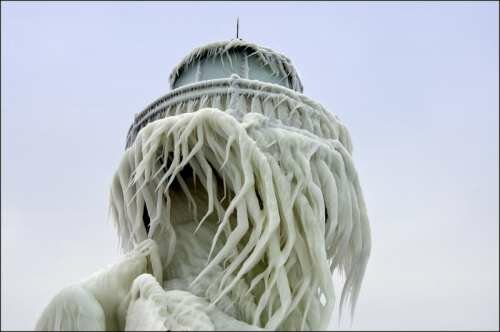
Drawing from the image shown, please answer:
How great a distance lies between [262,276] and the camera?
3973 mm

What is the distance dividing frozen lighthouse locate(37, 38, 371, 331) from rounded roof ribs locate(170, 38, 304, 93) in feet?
0.59

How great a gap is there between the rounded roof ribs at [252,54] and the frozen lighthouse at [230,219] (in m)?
0.18

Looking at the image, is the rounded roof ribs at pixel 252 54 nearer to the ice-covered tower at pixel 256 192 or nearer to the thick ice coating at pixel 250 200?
the ice-covered tower at pixel 256 192

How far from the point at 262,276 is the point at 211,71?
1.88m

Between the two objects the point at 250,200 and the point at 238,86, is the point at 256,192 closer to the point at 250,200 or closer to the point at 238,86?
the point at 250,200

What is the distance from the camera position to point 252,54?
17.0 feet

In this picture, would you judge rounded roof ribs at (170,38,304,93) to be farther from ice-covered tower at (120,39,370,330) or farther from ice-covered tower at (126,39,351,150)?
ice-covered tower at (120,39,370,330)

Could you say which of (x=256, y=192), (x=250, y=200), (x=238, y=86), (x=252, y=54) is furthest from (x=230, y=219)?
(x=252, y=54)

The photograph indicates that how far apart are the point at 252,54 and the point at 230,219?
4.71 feet

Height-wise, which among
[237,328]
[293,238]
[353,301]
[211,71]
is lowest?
[353,301]

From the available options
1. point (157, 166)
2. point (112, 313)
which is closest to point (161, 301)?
point (112, 313)

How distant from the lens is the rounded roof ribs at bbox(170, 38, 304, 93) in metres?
5.19

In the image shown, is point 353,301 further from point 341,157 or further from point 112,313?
point 112,313

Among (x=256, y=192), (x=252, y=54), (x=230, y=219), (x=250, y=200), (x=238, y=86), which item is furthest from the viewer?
(x=252, y=54)
